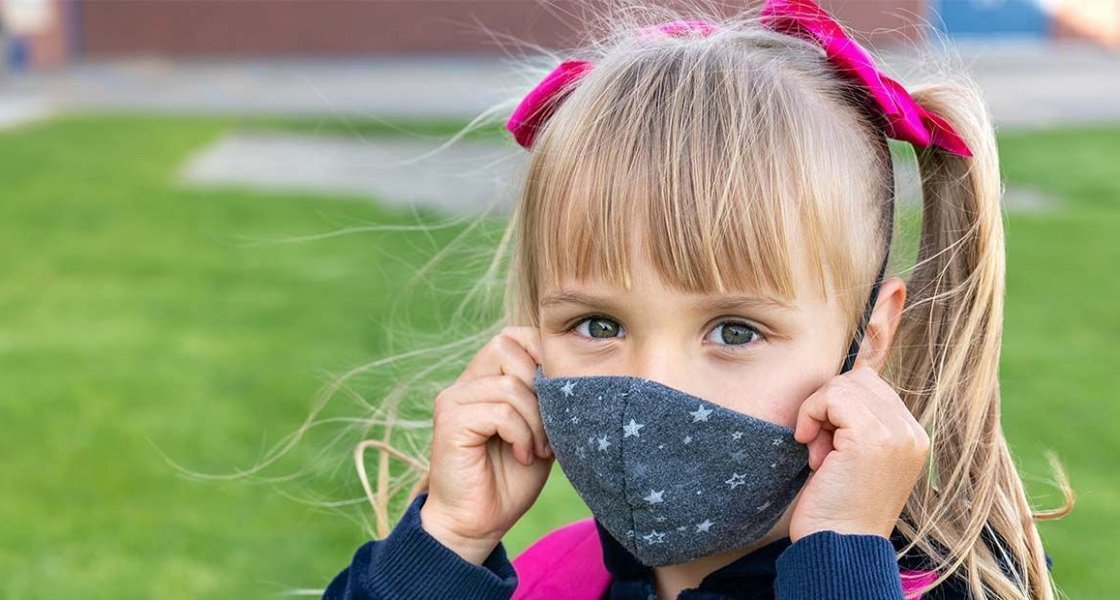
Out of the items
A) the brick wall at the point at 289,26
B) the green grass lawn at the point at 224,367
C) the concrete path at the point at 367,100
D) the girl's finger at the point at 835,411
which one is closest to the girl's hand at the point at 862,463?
the girl's finger at the point at 835,411

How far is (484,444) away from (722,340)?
0.50 meters

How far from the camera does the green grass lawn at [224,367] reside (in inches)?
169

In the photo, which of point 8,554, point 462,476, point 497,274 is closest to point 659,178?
point 462,476

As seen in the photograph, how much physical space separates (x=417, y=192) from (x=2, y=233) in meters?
2.58

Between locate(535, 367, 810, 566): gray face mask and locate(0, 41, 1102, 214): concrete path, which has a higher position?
locate(535, 367, 810, 566): gray face mask

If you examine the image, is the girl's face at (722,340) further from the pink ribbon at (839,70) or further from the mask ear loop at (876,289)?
the pink ribbon at (839,70)

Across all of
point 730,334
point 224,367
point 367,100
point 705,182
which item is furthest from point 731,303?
point 367,100

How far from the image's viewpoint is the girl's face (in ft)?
6.43

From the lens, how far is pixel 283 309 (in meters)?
7.08

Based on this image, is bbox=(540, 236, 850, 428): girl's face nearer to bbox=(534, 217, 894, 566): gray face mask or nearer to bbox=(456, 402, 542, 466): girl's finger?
bbox=(534, 217, 894, 566): gray face mask

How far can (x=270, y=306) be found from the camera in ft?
23.5

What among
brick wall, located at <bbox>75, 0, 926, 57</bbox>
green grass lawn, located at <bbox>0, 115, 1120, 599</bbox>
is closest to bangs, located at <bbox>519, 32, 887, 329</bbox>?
green grass lawn, located at <bbox>0, 115, 1120, 599</bbox>

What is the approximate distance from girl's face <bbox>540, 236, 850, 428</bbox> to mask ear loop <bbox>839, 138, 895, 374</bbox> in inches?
2.6

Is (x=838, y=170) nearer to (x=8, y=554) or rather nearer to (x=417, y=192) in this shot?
(x=8, y=554)
